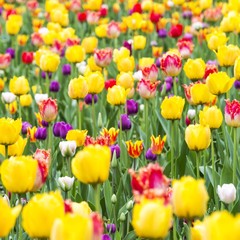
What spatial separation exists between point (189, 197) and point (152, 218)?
19 centimetres

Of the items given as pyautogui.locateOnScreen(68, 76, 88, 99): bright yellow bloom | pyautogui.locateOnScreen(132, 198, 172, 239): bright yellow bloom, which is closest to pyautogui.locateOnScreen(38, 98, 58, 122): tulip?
pyautogui.locateOnScreen(68, 76, 88, 99): bright yellow bloom

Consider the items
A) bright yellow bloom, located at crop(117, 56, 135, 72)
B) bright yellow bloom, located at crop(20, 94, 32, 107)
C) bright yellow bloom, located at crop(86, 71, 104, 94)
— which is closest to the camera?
bright yellow bloom, located at crop(86, 71, 104, 94)

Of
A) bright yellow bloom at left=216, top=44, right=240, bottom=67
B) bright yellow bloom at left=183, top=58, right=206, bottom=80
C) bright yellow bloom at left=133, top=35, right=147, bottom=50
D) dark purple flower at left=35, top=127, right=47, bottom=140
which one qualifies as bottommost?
dark purple flower at left=35, top=127, right=47, bottom=140

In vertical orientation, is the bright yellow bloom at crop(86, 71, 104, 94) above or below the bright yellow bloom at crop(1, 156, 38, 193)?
above

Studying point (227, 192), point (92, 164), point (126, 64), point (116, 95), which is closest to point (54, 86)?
point (126, 64)

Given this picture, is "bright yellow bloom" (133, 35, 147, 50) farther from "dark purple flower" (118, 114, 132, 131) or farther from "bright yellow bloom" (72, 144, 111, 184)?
"bright yellow bloom" (72, 144, 111, 184)

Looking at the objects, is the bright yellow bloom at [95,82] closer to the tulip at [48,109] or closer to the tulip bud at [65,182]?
the tulip at [48,109]

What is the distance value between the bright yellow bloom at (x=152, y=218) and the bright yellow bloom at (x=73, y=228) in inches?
5.2

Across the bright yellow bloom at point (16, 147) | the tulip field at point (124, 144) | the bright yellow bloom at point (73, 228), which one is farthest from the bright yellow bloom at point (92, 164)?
the bright yellow bloom at point (16, 147)

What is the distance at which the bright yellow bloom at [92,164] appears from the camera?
66.8 inches

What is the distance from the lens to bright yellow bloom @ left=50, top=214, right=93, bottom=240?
4.05ft

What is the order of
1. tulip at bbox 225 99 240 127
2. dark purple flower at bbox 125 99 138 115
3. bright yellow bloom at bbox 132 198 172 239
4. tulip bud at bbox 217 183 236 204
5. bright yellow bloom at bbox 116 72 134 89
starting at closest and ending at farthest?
bright yellow bloom at bbox 132 198 172 239, tulip bud at bbox 217 183 236 204, tulip at bbox 225 99 240 127, bright yellow bloom at bbox 116 72 134 89, dark purple flower at bbox 125 99 138 115

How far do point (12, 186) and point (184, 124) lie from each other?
241 centimetres

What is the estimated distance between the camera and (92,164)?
171cm
